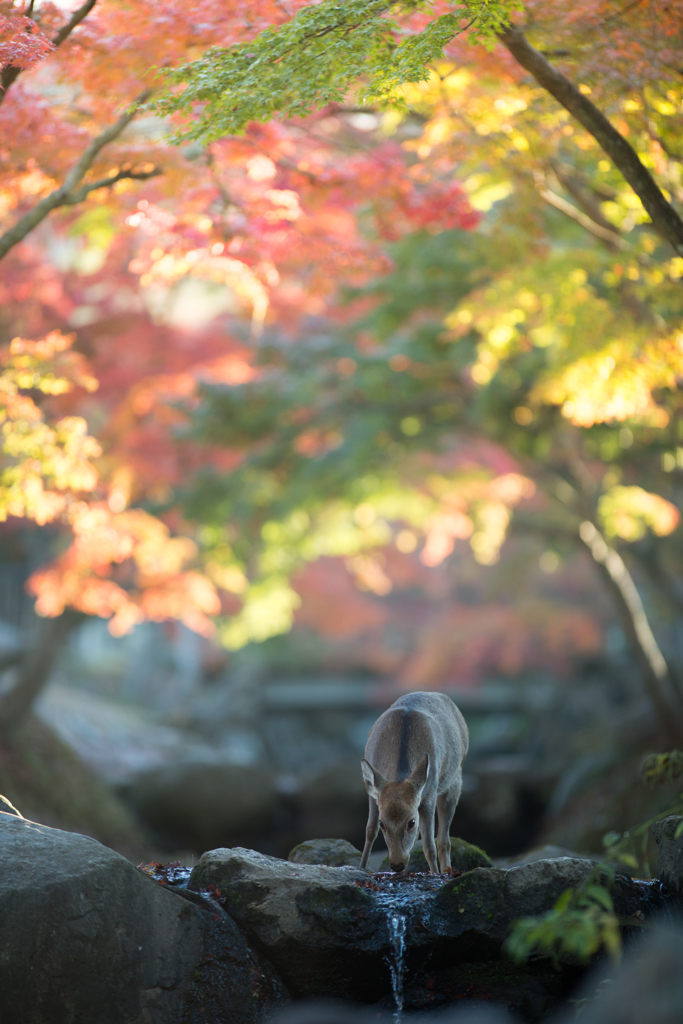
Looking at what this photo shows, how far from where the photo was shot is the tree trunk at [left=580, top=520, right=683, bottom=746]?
484 inches

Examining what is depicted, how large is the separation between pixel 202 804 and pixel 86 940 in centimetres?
984

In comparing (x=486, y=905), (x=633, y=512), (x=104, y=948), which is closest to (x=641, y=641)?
(x=633, y=512)

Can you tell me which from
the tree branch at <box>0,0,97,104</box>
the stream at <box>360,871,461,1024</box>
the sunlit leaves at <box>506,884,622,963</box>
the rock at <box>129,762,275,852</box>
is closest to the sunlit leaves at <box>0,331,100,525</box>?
the tree branch at <box>0,0,97,104</box>

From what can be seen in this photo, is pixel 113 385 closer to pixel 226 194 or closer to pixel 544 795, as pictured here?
pixel 226 194

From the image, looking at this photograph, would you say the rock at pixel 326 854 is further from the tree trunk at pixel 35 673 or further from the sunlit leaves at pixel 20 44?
the tree trunk at pixel 35 673

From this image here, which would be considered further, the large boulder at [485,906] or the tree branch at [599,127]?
the tree branch at [599,127]

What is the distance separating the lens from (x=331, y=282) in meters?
9.40

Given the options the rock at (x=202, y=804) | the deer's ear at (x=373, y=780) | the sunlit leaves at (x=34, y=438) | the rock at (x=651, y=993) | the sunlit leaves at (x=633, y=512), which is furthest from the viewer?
the rock at (x=202, y=804)

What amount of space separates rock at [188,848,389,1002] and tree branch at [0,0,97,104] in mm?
5820

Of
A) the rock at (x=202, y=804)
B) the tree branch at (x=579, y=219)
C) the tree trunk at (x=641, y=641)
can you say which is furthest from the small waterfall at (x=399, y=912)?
the rock at (x=202, y=804)

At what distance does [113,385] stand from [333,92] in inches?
340

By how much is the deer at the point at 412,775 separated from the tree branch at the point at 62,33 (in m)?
5.26

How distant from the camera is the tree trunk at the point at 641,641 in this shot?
1228cm

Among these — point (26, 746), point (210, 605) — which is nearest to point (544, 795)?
point (210, 605)
